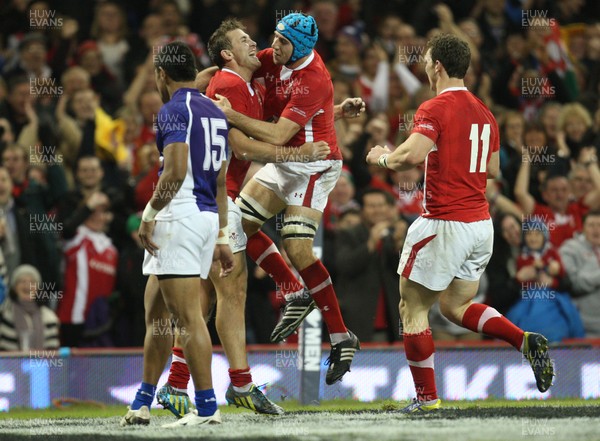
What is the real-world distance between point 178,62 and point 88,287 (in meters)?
5.22

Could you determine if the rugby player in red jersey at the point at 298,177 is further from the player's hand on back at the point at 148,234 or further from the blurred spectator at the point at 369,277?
the blurred spectator at the point at 369,277

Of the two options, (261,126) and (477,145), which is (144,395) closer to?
(261,126)

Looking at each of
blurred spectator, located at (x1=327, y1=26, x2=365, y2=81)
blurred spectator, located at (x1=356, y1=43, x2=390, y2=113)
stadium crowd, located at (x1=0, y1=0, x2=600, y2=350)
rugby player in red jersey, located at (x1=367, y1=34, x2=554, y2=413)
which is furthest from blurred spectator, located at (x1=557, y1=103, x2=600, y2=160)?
rugby player in red jersey, located at (x1=367, y1=34, x2=554, y2=413)

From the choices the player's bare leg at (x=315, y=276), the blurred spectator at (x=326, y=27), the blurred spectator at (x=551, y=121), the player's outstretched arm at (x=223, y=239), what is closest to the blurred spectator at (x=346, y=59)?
the blurred spectator at (x=326, y=27)

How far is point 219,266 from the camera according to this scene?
911 cm

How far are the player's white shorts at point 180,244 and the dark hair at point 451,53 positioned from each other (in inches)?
91.1

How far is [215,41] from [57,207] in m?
4.65

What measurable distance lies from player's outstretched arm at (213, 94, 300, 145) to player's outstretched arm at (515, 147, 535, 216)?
18.1 feet

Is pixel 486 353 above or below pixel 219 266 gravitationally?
below

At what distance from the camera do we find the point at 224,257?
8.36 m

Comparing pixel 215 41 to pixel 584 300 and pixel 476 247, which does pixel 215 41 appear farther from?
pixel 584 300

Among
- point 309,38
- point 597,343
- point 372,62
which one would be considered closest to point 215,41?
point 309,38

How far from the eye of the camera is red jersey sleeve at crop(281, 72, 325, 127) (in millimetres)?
9094

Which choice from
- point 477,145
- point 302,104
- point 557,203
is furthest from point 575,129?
point 302,104
